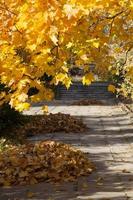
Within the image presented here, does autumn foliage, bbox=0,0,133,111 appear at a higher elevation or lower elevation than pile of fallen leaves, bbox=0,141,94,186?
higher

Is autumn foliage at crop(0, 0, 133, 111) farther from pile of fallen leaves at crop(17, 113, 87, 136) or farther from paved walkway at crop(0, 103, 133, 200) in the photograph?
pile of fallen leaves at crop(17, 113, 87, 136)

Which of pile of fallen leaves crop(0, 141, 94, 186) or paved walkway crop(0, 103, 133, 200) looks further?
pile of fallen leaves crop(0, 141, 94, 186)

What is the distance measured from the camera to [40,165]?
8727mm

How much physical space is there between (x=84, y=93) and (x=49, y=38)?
986 inches

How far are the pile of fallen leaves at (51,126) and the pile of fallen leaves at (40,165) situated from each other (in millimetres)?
3948

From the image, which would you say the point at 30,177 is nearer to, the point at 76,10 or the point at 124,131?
the point at 76,10

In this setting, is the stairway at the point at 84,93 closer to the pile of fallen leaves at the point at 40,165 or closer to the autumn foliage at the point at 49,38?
the pile of fallen leaves at the point at 40,165

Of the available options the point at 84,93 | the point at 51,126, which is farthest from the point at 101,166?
the point at 84,93

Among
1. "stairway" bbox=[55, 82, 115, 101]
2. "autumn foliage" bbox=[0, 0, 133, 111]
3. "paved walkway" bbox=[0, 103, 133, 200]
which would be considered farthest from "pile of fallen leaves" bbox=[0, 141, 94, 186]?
"stairway" bbox=[55, 82, 115, 101]

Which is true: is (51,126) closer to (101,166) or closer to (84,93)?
(101,166)

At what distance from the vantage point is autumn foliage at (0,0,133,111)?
4.75m

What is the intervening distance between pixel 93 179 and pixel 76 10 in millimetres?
4565

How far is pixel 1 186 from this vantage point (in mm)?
8094

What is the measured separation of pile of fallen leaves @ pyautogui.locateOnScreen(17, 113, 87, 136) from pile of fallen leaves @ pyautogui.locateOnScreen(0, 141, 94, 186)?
13.0 feet
